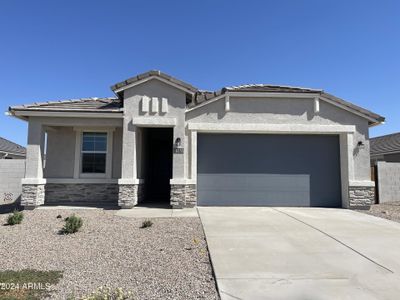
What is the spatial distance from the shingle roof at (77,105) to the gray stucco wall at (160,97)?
621 mm

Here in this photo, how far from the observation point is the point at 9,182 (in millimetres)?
14266

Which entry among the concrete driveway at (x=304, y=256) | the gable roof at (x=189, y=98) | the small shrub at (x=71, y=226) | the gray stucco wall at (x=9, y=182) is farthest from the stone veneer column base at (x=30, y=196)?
the concrete driveway at (x=304, y=256)

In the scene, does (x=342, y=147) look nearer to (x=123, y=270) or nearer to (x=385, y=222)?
(x=385, y=222)

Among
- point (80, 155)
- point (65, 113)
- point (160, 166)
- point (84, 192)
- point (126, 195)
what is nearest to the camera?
point (126, 195)

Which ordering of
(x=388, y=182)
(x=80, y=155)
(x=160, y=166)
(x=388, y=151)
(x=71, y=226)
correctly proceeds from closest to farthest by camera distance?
(x=71, y=226) < (x=80, y=155) < (x=388, y=182) < (x=160, y=166) < (x=388, y=151)

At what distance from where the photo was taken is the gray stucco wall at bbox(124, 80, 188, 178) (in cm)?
1148

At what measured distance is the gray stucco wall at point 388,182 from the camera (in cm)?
1442

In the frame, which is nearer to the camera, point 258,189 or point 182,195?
point 182,195

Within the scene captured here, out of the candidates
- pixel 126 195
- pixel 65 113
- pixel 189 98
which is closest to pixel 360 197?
pixel 189 98

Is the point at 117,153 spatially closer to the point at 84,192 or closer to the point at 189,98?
the point at 84,192

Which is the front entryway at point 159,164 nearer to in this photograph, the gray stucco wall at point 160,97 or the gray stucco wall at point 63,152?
the gray stucco wall at point 63,152

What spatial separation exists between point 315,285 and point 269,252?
1.56m

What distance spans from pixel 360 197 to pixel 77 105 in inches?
449

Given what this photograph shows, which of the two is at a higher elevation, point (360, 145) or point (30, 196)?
point (360, 145)
